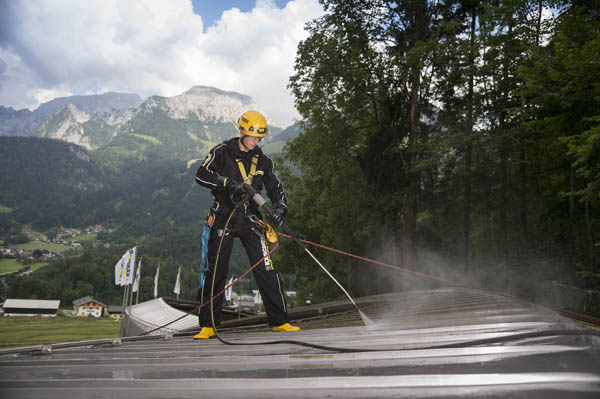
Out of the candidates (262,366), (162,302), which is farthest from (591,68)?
(162,302)

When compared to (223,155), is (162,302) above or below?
below

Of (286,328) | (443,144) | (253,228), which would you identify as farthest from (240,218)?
(443,144)

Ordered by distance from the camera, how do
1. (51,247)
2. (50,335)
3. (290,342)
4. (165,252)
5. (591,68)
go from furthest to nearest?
(51,247) < (165,252) < (50,335) < (591,68) < (290,342)

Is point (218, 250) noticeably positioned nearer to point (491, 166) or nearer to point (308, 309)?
point (308, 309)

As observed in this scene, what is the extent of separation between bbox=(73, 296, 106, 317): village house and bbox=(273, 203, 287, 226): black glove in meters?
113

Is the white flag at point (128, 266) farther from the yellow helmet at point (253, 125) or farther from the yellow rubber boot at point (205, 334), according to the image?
the yellow helmet at point (253, 125)

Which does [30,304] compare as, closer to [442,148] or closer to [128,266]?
[128,266]

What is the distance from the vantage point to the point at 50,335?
56125mm

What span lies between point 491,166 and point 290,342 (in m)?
18.2

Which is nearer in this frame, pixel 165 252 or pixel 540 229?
pixel 540 229

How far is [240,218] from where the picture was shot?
201 inches

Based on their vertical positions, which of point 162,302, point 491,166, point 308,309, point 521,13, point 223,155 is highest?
point 521,13

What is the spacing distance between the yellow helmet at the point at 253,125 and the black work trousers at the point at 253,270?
117 centimetres

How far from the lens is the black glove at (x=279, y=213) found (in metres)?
5.04
